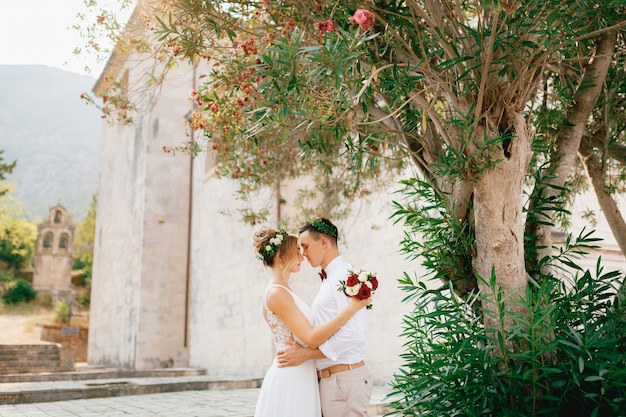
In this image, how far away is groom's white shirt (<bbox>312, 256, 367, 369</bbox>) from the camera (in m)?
3.11

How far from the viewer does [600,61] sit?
5020 millimetres

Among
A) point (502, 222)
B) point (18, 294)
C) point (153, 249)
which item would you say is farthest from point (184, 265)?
point (18, 294)

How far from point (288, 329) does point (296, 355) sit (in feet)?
0.55

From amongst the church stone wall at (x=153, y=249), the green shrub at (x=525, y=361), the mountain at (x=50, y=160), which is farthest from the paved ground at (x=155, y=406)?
the mountain at (x=50, y=160)

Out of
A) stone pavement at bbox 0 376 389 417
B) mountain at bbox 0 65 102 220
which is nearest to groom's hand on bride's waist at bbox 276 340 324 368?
stone pavement at bbox 0 376 389 417

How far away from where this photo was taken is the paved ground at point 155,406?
7.30 m

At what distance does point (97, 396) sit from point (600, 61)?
8693 millimetres

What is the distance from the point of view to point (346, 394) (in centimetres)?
316

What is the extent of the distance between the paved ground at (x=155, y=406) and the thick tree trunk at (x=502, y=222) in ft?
12.5

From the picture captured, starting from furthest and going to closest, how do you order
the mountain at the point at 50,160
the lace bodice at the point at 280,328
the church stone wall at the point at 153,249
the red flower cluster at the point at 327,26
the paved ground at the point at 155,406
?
the mountain at the point at 50,160
the church stone wall at the point at 153,249
the paved ground at the point at 155,406
the red flower cluster at the point at 327,26
the lace bodice at the point at 280,328

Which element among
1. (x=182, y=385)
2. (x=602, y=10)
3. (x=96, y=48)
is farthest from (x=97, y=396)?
(x=602, y=10)

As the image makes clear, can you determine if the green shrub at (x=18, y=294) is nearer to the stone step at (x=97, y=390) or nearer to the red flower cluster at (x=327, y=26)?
the stone step at (x=97, y=390)

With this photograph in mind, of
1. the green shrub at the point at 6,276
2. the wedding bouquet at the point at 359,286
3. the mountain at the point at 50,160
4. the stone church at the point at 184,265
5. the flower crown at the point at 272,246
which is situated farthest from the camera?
the mountain at the point at 50,160

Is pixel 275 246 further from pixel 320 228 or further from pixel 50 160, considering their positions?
pixel 50 160
